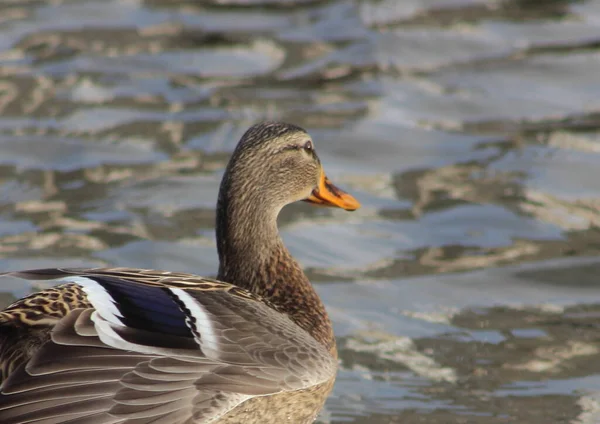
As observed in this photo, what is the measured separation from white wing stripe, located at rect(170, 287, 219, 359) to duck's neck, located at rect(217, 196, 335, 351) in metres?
0.87

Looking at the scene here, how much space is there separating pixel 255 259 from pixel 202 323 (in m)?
1.01

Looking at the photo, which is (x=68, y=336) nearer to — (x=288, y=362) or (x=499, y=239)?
(x=288, y=362)

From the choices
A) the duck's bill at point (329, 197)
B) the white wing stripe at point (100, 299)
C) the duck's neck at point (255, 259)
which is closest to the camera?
the white wing stripe at point (100, 299)

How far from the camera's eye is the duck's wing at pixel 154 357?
4.62 metres

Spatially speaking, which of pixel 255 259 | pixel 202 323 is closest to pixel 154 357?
pixel 202 323

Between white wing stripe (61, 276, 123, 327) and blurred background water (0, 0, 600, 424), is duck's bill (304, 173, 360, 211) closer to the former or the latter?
blurred background water (0, 0, 600, 424)

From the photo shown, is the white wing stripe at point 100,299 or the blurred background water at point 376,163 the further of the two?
the blurred background water at point 376,163

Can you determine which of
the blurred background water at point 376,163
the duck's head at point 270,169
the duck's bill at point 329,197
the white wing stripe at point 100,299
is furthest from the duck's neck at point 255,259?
the white wing stripe at point 100,299

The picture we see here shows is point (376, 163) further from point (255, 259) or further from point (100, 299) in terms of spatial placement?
point (100, 299)

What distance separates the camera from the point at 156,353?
15.9 feet

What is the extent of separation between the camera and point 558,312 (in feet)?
25.8

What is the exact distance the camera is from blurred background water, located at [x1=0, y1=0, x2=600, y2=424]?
7172mm

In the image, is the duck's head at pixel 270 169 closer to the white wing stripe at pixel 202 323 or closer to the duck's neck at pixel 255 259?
the duck's neck at pixel 255 259

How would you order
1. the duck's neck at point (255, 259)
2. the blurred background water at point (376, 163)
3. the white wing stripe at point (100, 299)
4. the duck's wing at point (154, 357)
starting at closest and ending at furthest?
the duck's wing at point (154, 357) < the white wing stripe at point (100, 299) < the duck's neck at point (255, 259) < the blurred background water at point (376, 163)
